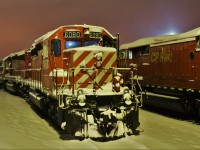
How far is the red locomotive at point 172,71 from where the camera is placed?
1569cm

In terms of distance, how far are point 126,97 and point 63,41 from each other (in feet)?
10.9

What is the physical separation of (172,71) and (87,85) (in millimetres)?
7450

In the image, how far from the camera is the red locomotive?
51.5ft

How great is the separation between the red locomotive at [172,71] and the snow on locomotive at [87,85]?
4.52 metres

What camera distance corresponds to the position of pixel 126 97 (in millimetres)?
10773

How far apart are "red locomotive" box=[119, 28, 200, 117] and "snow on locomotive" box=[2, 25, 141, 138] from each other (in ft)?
14.8

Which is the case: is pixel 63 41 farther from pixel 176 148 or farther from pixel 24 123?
pixel 176 148

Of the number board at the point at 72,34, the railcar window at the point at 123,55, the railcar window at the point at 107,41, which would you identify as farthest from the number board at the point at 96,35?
the railcar window at the point at 123,55

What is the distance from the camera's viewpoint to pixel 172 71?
1794cm

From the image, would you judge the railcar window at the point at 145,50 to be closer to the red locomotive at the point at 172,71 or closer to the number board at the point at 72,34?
the red locomotive at the point at 172,71

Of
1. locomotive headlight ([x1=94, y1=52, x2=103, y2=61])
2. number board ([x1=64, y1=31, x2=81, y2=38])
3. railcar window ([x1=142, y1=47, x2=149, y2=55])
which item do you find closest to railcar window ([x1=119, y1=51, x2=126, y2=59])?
railcar window ([x1=142, y1=47, x2=149, y2=55])

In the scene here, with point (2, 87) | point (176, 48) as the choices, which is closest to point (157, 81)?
point (176, 48)

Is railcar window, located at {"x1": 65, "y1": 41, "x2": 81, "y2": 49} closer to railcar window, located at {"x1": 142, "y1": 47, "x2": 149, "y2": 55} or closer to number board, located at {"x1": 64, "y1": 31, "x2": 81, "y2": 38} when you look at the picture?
number board, located at {"x1": 64, "y1": 31, "x2": 81, "y2": 38}

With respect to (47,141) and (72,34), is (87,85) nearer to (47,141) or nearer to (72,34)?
(72,34)
